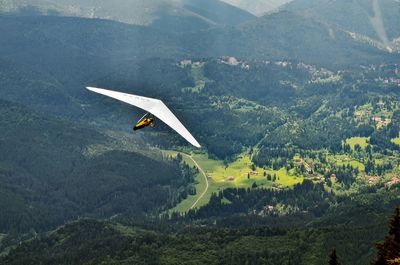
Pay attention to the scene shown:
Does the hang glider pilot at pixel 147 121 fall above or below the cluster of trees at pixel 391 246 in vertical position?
above

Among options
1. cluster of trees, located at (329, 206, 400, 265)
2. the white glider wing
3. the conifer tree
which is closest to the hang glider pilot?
the white glider wing

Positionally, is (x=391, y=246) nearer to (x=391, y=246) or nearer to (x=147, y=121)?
(x=391, y=246)

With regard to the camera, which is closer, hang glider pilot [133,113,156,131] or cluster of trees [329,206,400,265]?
cluster of trees [329,206,400,265]

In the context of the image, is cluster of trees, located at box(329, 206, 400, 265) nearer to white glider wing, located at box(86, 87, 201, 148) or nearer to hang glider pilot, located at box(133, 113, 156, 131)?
white glider wing, located at box(86, 87, 201, 148)

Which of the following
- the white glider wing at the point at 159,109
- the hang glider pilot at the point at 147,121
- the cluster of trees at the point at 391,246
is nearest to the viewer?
the cluster of trees at the point at 391,246

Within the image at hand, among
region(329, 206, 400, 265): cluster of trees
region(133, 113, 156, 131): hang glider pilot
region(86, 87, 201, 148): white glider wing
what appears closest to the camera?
region(329, 206, 400, 265): cluster of trees

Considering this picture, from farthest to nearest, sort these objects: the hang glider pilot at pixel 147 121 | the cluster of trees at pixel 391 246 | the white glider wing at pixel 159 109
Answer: the hang glider pilot at pixel 147 121 < the white glider wing at pixel 159 109 < the cluster of trees at pixel 391 246

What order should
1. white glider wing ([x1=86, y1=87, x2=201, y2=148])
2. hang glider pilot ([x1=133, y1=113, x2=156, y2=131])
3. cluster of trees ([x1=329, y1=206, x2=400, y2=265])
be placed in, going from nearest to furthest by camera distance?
cluster of trees ([x1=329, y1=206, x2=400, y2=265])
white glider wing ([x1=86, y1=87, x2=201, y2=148])
hang glider pilot ([x1=133, y1=113, x2=156, y2=131])

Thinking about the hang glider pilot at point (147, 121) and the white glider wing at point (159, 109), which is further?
the hang glider pilot at point (147, 121)

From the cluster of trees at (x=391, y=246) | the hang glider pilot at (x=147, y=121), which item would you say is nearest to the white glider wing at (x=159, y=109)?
the hang glider pilot at (x=147, y=121)

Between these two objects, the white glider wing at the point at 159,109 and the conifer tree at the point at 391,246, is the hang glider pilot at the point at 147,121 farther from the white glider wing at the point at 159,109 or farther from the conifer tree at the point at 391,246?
the conifer tree at the point at 391,246

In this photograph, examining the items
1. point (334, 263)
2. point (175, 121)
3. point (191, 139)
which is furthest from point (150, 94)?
point (334, 263)

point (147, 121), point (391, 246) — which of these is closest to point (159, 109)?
point (147, 121)
